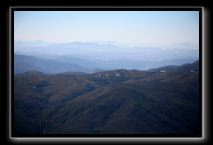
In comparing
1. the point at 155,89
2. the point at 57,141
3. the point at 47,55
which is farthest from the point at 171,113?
the point at 47,55

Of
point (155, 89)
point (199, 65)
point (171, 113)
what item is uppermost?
point (199, 65)

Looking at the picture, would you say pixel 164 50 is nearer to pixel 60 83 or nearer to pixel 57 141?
pixel 60 83

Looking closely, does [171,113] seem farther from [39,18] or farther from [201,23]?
[39,18]

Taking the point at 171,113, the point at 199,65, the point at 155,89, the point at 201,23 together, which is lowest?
the point at 171,113
